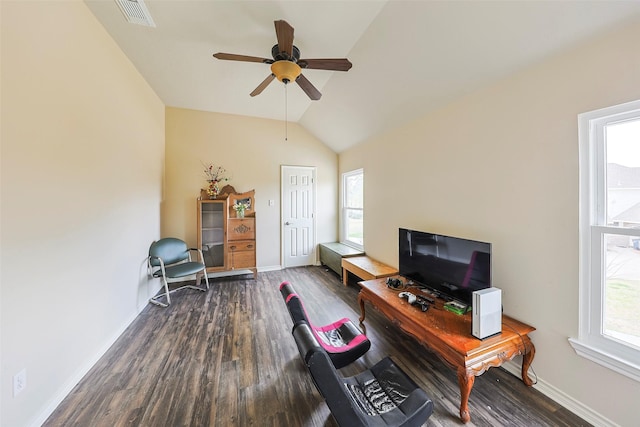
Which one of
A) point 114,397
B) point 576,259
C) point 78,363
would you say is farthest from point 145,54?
point 576,259

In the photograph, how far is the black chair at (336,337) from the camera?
1531mm

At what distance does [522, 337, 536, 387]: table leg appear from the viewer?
1.65m

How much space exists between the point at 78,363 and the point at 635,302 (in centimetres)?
380

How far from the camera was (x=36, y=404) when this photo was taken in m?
1.42

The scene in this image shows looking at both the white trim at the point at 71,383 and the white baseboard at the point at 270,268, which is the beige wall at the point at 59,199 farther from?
the white baseboard at the point at 270,268

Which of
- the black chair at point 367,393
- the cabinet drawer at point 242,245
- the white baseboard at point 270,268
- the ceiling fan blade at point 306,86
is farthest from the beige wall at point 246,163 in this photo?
the black chair at point 367,393

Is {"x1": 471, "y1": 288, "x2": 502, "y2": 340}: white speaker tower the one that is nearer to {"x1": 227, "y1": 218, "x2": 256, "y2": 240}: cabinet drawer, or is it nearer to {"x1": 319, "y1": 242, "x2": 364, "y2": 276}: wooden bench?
{"x1": 319, "y1": 242, "x2": 364, "y2": 276}: wooden bench

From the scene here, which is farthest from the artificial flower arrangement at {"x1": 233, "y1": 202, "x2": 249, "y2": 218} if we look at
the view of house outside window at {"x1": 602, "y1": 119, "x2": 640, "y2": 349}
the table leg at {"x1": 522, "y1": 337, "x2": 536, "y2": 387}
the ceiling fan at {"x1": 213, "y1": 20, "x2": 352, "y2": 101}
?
the view of house outside window at {"x1": 602, "y1": 119, "x2": 640, "y2": 349}

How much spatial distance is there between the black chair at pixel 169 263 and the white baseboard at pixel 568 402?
146 inches

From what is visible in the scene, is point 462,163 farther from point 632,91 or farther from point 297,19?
point 297,19

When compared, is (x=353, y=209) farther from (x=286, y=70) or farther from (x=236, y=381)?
(x=236, y=381)

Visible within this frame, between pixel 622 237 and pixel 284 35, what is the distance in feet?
8.53

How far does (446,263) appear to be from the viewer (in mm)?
2055

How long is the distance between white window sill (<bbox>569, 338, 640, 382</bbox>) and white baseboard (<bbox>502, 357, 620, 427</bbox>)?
0.32m
